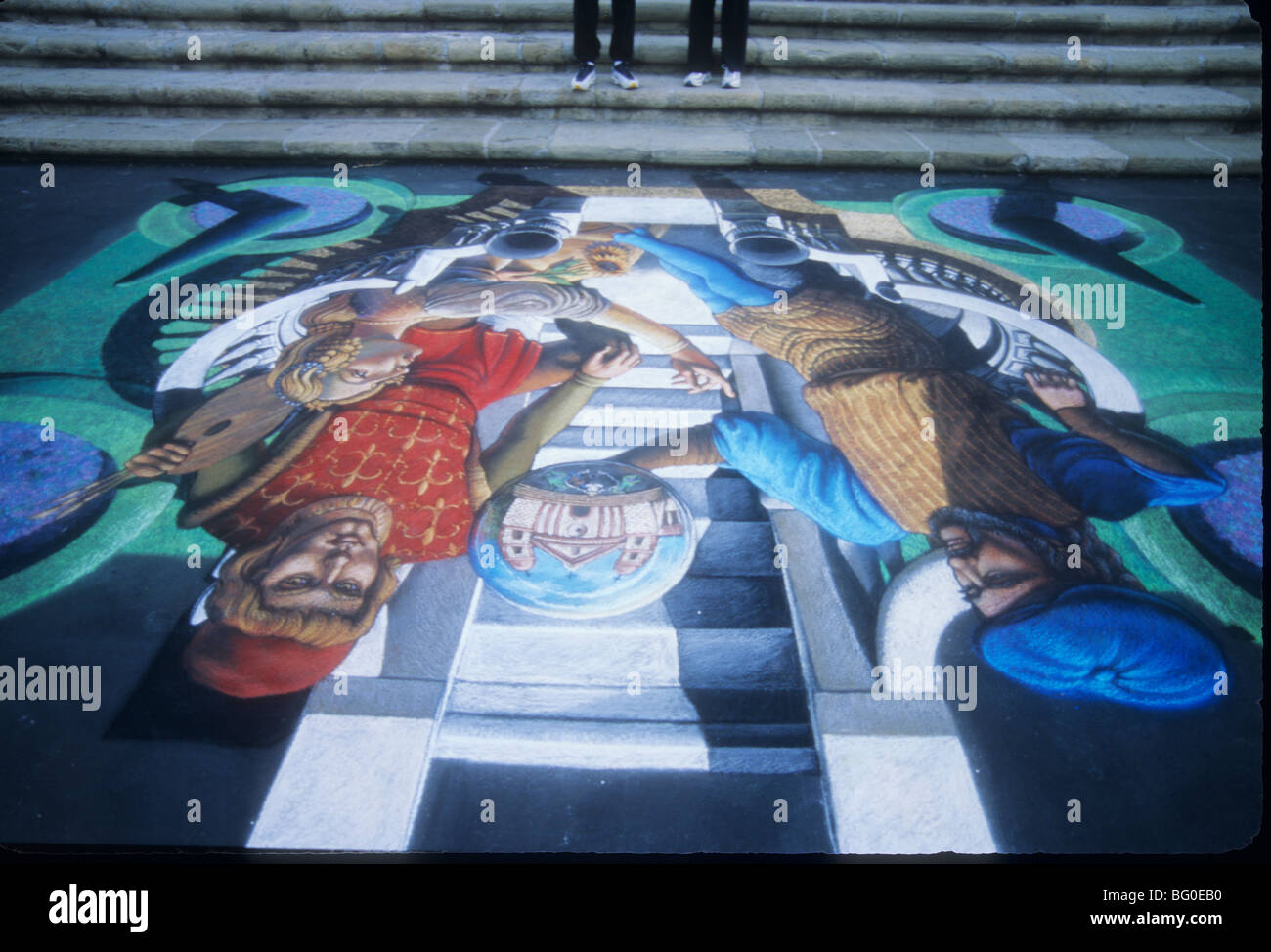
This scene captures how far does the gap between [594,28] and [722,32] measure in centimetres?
96

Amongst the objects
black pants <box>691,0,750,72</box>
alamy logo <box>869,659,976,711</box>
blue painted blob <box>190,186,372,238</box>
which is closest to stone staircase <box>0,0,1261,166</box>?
black pants <box>691,0,750,72</box>

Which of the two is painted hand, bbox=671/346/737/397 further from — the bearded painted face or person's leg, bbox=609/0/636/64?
person's leg, bbox=609/0/636/64

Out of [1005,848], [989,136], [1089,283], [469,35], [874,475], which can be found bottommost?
[1005,848]

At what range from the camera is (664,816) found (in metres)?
1.92

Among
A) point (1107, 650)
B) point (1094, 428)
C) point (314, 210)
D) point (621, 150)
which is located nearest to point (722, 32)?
point (621, 150)

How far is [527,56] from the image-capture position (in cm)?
595

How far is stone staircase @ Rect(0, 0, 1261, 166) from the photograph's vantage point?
5.24 m

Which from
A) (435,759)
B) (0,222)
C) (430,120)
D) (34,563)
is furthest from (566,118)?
(435,759)

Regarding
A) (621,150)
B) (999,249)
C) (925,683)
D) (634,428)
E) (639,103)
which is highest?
(639,103)

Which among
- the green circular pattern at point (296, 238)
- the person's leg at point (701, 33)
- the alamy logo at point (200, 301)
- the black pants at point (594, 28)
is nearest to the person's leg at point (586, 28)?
the black pants at point (594, 28)

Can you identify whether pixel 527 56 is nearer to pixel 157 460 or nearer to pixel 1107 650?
pixel 157 460

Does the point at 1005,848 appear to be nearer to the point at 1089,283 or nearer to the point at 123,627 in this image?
the point at 123,627

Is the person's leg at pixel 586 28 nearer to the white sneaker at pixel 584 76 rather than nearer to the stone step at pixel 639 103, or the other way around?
the white sneaker at pixel 584 76

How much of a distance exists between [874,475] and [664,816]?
149cm
